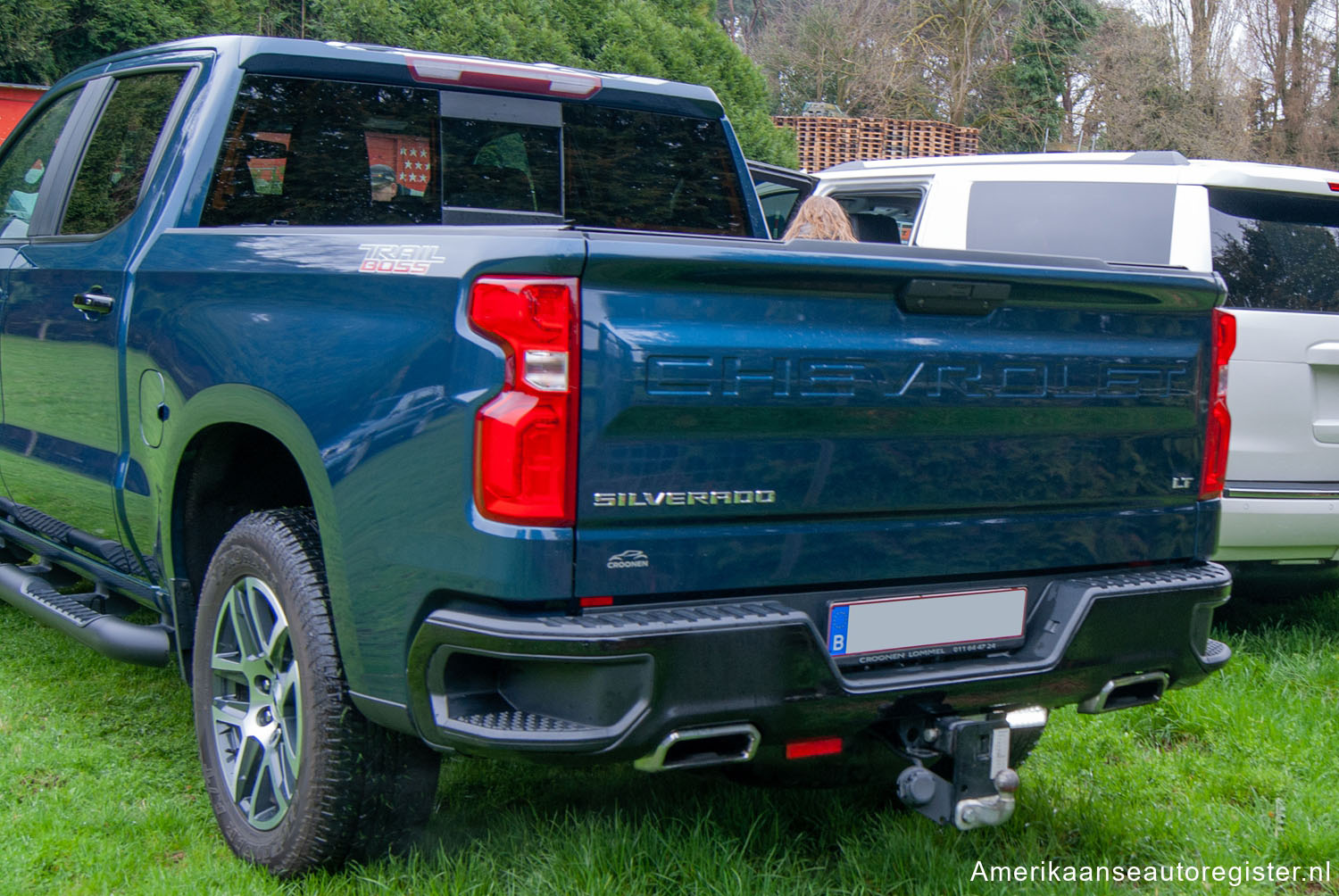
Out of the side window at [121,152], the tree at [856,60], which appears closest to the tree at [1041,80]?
the tree at [856,60]

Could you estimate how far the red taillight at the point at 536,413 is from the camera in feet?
7.38

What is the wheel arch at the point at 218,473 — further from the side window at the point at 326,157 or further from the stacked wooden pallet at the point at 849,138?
the stacked wooden pallet at the point at 849,138

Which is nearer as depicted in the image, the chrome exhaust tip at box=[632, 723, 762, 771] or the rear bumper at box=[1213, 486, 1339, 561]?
the chrome exhaust tip at box=[632, 723, 762, 771]

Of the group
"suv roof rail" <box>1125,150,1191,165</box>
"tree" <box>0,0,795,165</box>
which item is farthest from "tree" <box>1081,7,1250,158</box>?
"suv roof rail" <box>1125,150,1191,165</box>

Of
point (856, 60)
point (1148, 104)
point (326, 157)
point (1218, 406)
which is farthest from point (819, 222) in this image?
point (1148, 104)

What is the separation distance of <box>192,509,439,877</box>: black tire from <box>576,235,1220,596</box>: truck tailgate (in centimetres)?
75

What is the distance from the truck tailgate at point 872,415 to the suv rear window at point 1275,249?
2.19 metres

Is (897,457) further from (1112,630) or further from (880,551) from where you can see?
(1112,630)

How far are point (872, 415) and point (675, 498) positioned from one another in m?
0.48

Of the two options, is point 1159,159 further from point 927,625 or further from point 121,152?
point 121,152

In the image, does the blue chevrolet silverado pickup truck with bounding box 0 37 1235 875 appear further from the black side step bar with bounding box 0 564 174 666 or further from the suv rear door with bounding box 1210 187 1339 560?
the suv rear door with bounding box 1210 187 1339 560

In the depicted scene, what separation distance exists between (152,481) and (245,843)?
0.97m

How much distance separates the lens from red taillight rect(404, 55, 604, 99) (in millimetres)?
3891

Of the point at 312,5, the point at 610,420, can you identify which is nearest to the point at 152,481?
the point at 610,420
